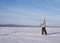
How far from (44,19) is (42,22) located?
325 mm

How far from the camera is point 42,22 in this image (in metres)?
12.4

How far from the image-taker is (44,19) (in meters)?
12.4

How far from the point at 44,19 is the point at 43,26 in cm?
65

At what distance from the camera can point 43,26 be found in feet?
41.0

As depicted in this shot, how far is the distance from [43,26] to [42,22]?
39 centimetres
